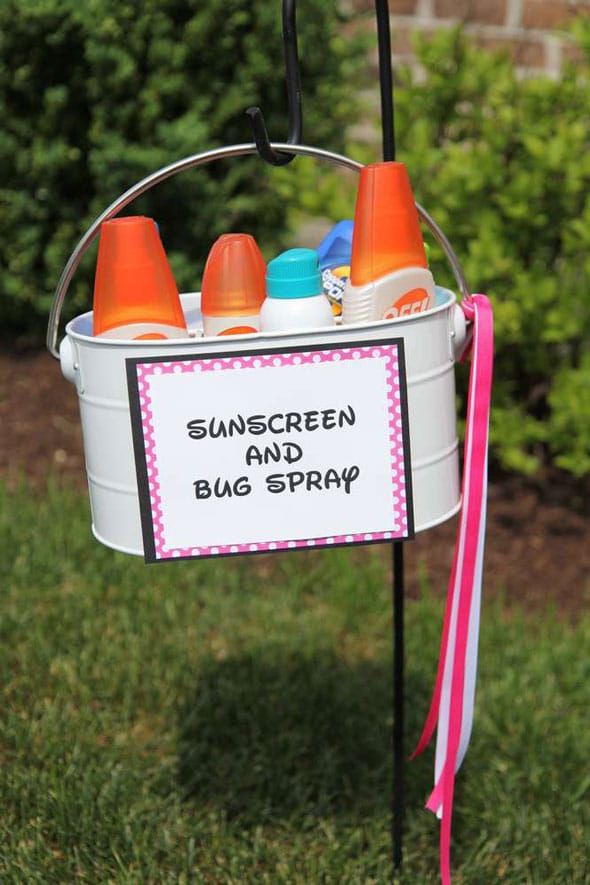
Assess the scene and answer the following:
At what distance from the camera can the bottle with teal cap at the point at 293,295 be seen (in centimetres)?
133

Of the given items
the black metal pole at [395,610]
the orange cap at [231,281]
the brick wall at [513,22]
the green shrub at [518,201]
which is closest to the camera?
the orange cap at [231,281]

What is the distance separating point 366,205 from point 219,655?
1295mm

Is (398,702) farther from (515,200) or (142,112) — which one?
(142,112)

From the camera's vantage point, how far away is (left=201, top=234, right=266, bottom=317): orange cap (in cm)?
139

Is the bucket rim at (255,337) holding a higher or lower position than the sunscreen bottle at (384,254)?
lower

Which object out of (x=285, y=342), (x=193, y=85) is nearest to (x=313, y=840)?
(x=285, y=342)

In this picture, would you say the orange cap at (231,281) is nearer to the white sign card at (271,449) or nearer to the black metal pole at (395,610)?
the white sign card at (271,449)

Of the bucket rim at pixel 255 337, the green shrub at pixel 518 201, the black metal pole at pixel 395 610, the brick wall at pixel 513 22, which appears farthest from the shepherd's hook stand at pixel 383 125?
the brick wall at pixel 513 22

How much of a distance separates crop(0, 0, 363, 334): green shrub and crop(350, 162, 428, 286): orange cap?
5.79 feet

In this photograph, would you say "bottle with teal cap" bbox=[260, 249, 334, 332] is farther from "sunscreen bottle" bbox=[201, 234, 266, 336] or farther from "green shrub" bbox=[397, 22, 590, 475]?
"green shrub" bbox=[397, 22, 590, 475]

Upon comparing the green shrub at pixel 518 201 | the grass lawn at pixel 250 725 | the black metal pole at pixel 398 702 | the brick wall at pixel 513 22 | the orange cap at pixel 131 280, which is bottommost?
the grass lawn at pixel 250 725

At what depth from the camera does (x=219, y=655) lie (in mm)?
2404

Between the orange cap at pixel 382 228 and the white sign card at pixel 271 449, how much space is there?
0.10 m

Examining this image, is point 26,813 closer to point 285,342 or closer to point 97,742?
point 97,742
